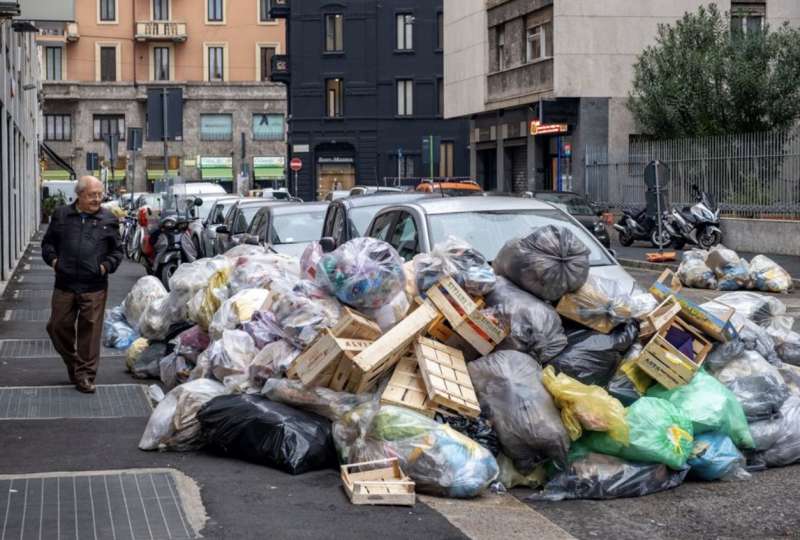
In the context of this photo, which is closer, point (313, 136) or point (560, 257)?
point (560, 257)

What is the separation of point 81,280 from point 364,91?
5653 centimetres

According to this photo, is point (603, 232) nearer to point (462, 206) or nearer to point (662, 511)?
point (462, 206)

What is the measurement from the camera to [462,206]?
11.5 metres

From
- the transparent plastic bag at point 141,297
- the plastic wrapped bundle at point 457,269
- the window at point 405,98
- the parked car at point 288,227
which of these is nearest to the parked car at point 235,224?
the parked car at point 288,227

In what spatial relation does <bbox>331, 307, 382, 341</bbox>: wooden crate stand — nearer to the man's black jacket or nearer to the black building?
the man's black jacket

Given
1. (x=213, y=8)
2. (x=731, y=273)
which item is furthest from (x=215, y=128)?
(x=731, y=273)

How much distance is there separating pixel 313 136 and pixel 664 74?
3262 cm

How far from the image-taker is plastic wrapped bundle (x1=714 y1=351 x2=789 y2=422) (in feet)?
26.4

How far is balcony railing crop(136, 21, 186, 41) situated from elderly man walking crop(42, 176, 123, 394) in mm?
67283

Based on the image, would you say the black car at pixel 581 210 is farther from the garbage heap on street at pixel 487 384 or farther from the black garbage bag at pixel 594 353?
the black garbage bag at pixel 594 353

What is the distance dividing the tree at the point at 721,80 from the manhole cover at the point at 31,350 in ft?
80.9

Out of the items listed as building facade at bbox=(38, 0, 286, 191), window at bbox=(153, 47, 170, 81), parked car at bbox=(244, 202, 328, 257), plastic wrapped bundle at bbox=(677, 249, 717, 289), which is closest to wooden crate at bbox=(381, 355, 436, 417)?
parked car at bbox=(244, 202, 328, 257)

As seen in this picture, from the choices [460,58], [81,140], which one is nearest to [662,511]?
[460,58]

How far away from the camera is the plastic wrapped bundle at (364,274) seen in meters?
8.47
